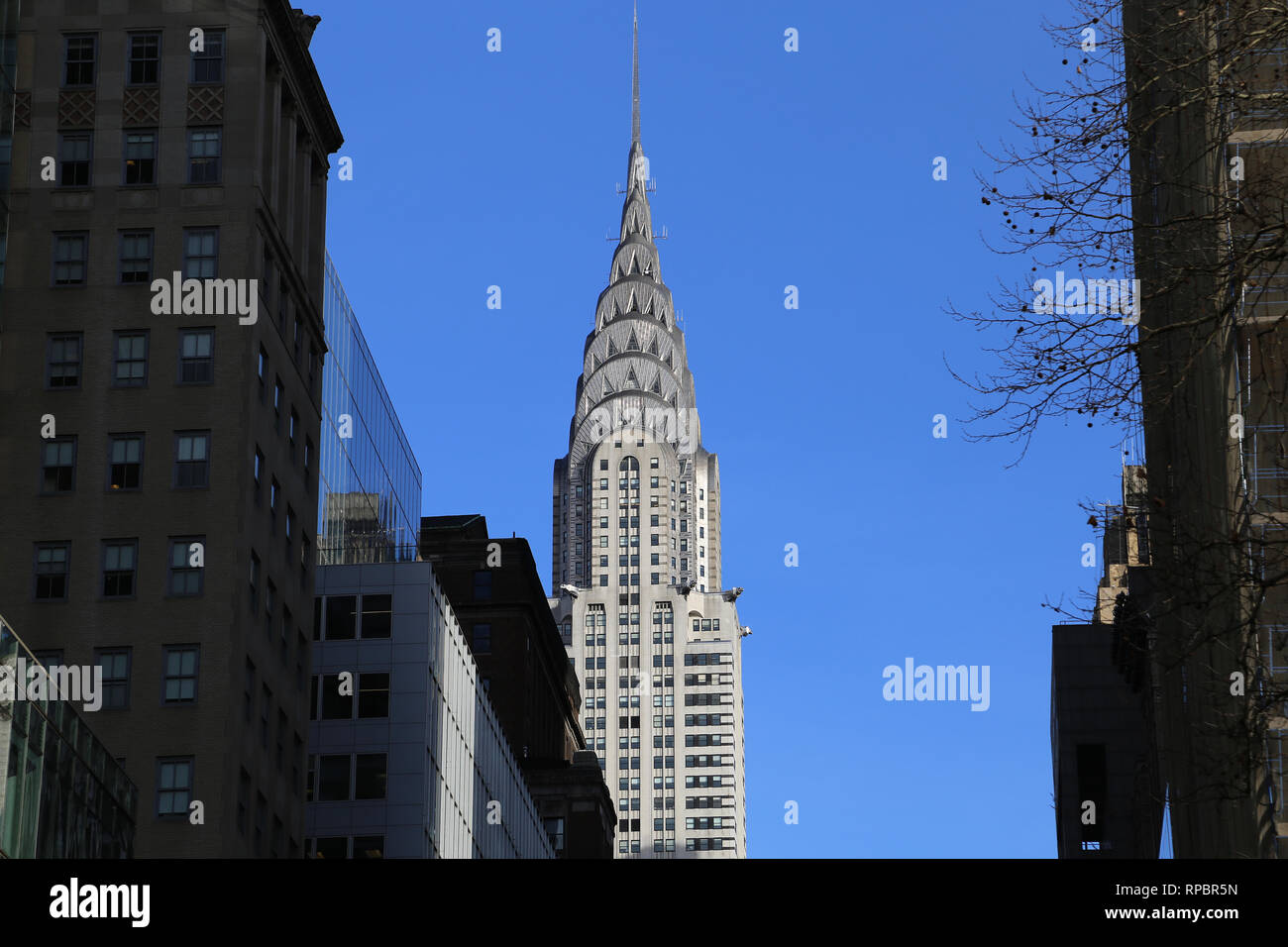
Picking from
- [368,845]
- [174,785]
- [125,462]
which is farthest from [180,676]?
[368,845]

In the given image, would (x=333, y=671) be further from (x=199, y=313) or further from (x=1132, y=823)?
(x=1132, y=823)

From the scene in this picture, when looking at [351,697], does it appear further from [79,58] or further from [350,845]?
[79,58]

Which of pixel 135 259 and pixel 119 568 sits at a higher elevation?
pixel 135 259

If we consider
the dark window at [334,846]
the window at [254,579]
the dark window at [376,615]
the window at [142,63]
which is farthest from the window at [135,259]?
the dark window at [334,846]

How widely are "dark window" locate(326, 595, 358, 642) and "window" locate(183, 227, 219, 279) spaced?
18.0m

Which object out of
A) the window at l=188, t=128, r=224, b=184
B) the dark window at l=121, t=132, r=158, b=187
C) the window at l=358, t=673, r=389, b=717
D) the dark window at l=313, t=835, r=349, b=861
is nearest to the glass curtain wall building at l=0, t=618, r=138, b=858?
the dark window at l=121, t=132, r=158, b=187

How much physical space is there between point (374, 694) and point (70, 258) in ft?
72.2

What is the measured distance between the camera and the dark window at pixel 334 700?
85250 mm

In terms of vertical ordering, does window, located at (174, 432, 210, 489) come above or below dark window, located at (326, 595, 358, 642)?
Result: above

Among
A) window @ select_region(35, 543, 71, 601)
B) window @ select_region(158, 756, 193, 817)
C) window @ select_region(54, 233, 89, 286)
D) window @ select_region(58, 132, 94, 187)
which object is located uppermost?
window @ select_region(58, 132, 94, 187)

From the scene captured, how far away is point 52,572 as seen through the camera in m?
69.8

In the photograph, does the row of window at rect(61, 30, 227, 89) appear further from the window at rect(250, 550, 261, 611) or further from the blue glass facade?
the window at rect(250, 550, 261, 611)

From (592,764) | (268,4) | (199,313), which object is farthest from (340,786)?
(592,764)

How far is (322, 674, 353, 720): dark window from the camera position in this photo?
85250 millimetres
